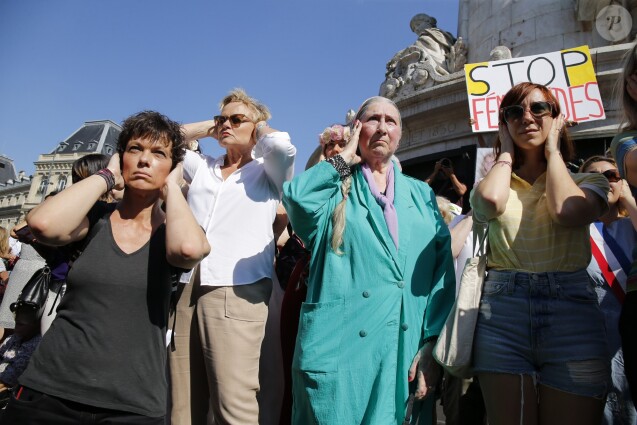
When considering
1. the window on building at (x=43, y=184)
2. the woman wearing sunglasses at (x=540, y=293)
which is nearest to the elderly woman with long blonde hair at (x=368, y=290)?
the woman wearing sunglasses at (x=540, y=293)

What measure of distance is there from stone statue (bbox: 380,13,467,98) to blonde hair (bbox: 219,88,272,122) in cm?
632

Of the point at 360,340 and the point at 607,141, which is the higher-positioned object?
the point at 607,141

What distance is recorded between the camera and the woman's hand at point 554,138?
226 cm

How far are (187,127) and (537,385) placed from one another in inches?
99.7

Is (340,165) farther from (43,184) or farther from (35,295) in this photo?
(43,184)

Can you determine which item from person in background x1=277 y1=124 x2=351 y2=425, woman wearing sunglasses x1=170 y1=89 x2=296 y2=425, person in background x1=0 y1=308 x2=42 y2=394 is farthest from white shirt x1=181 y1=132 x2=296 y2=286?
person in background x1=0 y1=308 x2=42 y2=394

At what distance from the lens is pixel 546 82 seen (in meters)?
6.16

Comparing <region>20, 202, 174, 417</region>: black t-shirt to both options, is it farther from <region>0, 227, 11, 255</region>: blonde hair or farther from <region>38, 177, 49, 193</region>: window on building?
<region>38, 177, 49, 193</region>: window on building

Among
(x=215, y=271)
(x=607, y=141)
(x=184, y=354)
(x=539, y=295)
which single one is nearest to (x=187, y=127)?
(x=215, y=271)

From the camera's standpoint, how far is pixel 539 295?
2018 millimetres

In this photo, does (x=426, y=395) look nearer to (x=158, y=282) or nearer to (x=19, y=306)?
(x=158, y=282)

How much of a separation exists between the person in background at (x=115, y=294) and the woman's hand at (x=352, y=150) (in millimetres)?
888

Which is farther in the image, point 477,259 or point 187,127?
point 187,127

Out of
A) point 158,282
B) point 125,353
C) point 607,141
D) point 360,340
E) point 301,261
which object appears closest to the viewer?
point 125,353
